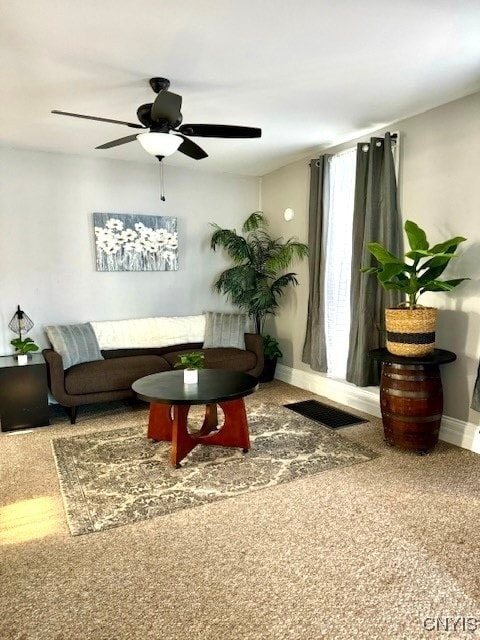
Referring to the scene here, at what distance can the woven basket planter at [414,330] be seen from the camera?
3.07 m

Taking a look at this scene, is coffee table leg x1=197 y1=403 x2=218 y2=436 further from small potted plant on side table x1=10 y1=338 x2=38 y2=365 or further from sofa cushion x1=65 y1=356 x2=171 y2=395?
small potted plant on side table x1=10 y1=338 x2=38 y2=365

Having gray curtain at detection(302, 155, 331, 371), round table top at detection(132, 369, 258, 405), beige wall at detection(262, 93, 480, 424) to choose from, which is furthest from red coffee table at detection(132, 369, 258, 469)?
beige wall at detection(262, 93, 480, 424)

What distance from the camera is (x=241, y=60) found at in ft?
8.41

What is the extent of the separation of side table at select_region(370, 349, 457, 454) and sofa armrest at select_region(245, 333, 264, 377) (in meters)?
1.80

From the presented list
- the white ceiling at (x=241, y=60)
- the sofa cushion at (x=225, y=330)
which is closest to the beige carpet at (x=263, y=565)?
the sofa cushion at (x=225, y=330)

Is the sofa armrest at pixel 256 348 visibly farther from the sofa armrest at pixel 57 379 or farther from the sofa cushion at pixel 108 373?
the sofa armrest at pixel 57 379

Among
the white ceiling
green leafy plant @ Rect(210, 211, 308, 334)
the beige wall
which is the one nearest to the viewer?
the white ceiling

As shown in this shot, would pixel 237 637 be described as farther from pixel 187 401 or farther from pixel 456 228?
pixel 456 228

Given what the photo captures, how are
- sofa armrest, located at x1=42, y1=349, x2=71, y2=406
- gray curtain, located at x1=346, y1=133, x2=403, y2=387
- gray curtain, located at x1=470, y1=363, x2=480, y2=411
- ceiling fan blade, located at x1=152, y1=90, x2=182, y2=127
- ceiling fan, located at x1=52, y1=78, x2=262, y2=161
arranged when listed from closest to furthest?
ceiling fan blade, located at x1=152, y1=90, x2=182, y2=127 < ceiling fan, located at x1=52, y1=78, x2=262, y2=161 < gray curtain, located at x1=470, y1=363, x2=480, y2=411 < gray curtain, located at x1=346, y1=133, x2=403, y2=387 < sofa armrest, located at x1=42, y1=349, x2=71, y2=406

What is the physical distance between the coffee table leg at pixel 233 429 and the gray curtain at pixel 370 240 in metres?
1.33

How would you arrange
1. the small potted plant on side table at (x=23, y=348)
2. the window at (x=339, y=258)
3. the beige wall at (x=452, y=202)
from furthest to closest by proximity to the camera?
the window at (x=339, y=258)
the small potted plant on side table at (x=23, y=348)
the beige wall at (x=452, y=202)

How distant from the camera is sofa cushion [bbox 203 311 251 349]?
4.89 meters

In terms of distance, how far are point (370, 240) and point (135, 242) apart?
254cm

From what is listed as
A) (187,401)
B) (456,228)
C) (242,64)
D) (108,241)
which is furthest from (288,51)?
(108,241)
